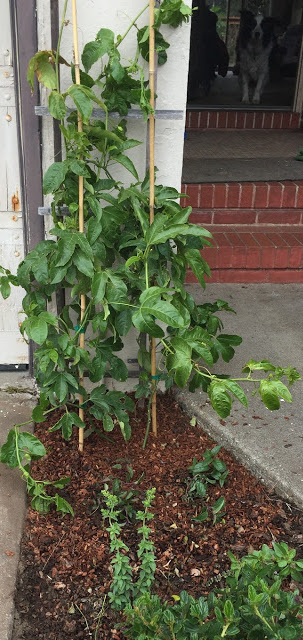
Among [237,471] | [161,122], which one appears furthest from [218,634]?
[161,122]

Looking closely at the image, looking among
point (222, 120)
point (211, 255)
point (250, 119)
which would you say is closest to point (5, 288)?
point (211, 255)

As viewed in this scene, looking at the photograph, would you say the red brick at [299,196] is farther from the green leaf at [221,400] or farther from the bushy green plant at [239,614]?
the bushy green plant at [239,614]

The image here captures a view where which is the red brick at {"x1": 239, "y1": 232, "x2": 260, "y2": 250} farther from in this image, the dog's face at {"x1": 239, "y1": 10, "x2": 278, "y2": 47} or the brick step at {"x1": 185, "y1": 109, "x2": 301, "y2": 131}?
the dog's face at {"x1": 239, "y1": 10, "x2": 278, "y2": 47}

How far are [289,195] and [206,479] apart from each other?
249 centimetres

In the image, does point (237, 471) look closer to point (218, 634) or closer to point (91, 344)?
point (91, 344)

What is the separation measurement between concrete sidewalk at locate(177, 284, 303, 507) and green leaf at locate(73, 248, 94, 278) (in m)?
0.94

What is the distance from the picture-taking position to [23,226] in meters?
3.00

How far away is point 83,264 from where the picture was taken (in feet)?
7.72

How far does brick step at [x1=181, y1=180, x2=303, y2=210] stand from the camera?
4445 millimetres

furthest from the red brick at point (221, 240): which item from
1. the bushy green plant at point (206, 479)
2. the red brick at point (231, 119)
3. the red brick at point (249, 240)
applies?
the red brick at point (231, 119)

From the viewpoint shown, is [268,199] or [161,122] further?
[268,199]

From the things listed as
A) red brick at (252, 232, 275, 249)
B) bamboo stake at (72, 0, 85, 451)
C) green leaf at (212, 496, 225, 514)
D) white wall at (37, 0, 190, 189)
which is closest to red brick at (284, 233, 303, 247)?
red brick at (252, 232, 275, 249)

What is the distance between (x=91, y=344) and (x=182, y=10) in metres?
1.23

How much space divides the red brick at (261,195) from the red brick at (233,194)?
126 millimetres
